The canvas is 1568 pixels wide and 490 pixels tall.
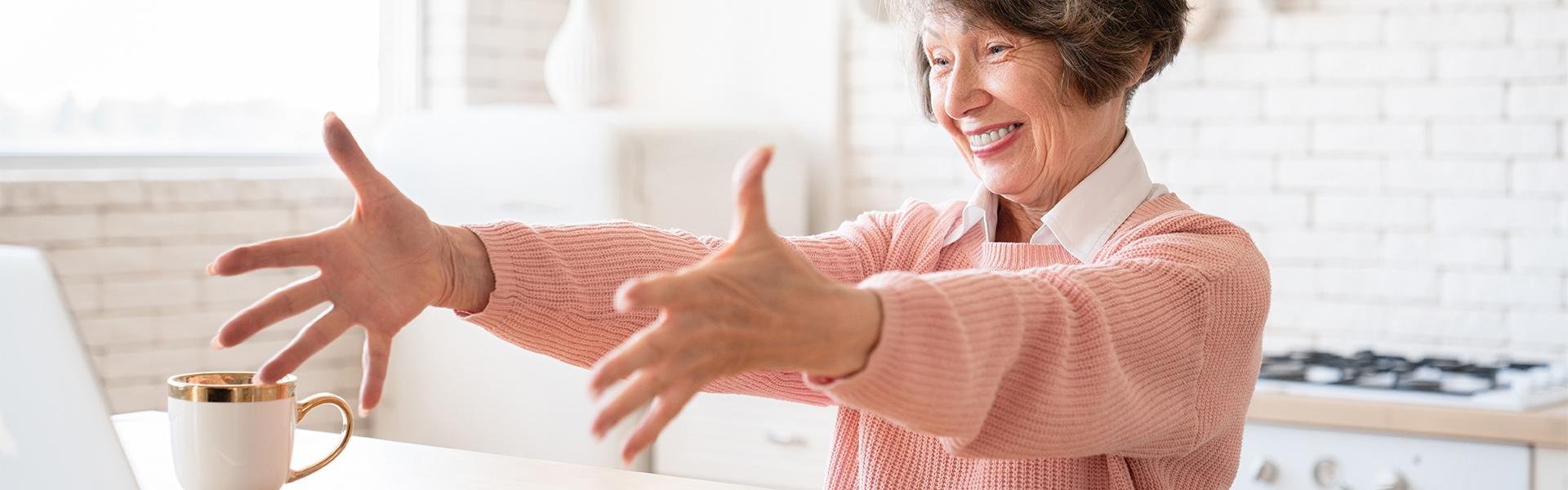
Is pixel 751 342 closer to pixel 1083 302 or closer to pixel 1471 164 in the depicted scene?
pixel 1083 302

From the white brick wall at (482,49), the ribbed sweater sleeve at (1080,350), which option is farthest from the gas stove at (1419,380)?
the white brick wall at (482,49)

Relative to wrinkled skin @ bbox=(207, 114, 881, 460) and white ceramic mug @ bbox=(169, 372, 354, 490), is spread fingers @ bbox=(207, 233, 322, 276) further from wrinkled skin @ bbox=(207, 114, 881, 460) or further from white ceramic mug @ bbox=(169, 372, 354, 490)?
white ceramic mug @ bbox=(169, 372, 354, 490)

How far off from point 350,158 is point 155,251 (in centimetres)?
222

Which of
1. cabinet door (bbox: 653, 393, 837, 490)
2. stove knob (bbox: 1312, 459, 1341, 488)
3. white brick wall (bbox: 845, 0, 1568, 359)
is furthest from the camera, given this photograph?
cabinet door (bbox: 653, 393, 837, 490)

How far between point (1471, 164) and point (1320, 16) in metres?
0.43

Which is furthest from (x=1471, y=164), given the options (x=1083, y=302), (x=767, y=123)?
(x=1083, y=302)

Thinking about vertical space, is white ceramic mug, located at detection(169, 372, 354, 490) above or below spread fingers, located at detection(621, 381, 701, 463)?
below

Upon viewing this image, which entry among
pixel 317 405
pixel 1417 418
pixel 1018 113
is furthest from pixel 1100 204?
pixel 1417 418

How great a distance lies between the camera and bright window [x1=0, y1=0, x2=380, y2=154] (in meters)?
2.73

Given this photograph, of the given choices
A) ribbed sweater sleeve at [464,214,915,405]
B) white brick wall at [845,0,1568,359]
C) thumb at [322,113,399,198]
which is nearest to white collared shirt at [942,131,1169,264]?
ribbed sweater sleeve at [464,214,915,405]

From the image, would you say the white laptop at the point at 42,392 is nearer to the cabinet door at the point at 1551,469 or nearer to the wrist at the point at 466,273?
Result: the wrist at the point at 466,273

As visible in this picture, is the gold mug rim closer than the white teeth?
Yes

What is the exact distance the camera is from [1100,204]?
4.40ft

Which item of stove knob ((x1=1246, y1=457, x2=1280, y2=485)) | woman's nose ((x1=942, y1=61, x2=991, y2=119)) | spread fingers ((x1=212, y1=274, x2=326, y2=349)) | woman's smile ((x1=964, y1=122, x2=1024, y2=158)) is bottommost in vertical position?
stove knob ((x1=1246, y1=457, x2=1280, y2=485))
